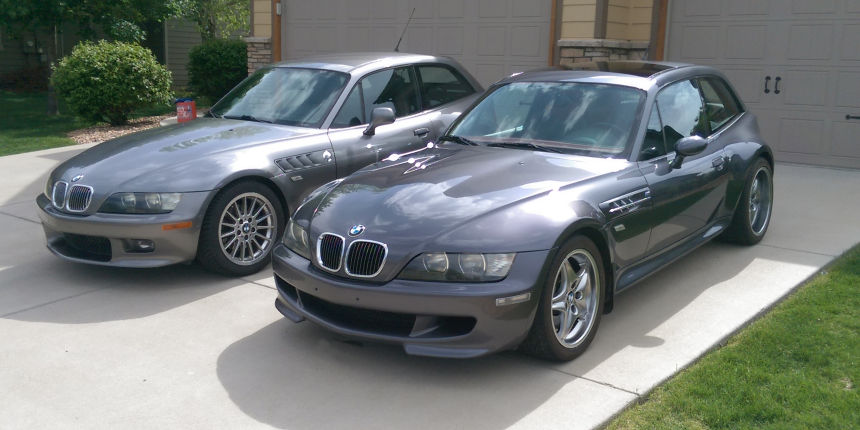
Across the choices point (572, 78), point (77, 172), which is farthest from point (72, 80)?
point (572, 78)

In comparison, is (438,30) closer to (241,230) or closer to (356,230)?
(241,230)

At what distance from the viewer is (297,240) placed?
4555 mm

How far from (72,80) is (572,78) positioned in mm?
10386

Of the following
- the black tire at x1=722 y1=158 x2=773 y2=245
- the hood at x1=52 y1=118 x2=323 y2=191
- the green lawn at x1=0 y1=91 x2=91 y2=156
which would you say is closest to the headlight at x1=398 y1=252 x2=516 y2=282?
the hood at x1=52 y1=118 x2=323 y2=191

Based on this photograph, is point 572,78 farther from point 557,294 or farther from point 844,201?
point 844,201

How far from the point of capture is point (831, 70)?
9602 mm

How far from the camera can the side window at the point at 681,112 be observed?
5.45 meters

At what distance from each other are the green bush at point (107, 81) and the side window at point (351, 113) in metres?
8.05

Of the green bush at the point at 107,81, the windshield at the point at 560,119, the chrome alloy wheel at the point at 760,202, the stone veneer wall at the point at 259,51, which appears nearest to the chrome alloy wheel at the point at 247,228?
the windshield at the point at 560,119

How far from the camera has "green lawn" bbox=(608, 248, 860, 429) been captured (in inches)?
145

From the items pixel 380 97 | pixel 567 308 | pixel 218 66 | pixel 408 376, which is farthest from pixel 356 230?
pixel 218 66

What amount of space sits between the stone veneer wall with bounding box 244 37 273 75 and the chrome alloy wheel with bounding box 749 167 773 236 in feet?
32.8

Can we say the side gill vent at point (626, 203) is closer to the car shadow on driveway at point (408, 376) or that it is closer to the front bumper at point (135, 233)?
the car shadow on driveway at point (408, 376)

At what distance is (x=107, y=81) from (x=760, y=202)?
34.9ft
